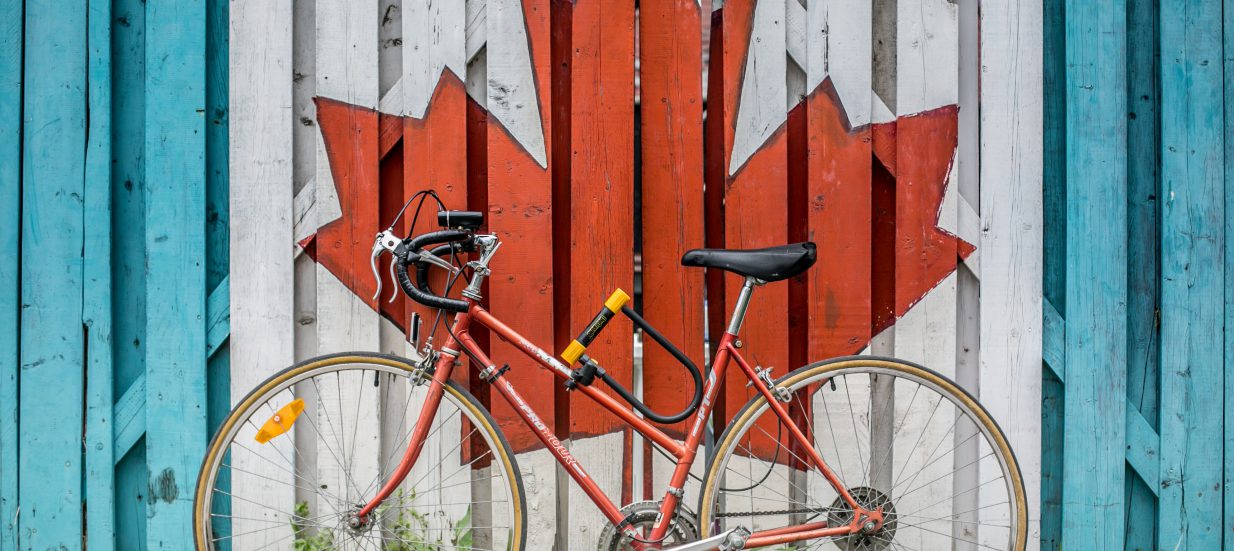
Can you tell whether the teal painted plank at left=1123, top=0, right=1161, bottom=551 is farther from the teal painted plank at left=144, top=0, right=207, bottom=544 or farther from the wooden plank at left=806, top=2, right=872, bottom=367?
the teal painted plank at left=144, top=0, right=207, bottom=544

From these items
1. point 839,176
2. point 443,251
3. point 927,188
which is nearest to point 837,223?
point 839,176

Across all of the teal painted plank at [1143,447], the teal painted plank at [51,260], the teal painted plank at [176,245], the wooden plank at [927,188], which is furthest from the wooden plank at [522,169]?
the teal painted plank at [1143,447]

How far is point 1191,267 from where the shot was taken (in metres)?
3.15

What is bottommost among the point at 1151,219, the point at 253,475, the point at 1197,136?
the point at 253,475

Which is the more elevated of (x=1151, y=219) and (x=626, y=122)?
(x=626, y=122)

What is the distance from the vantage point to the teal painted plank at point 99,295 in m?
3.14

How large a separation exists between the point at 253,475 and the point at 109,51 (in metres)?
1.79

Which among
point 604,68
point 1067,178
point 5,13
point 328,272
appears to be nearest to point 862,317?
point 1067,178

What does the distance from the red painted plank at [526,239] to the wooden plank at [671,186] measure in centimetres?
39

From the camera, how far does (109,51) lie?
314 cm

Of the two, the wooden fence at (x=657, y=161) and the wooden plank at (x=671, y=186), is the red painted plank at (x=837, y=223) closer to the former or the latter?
the wooden fence at (x=657, y=161)

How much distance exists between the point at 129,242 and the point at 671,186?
2.23 m

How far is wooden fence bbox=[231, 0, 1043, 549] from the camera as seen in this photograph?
310 cm

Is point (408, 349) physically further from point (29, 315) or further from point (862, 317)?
point (862, 317)
